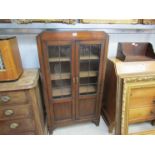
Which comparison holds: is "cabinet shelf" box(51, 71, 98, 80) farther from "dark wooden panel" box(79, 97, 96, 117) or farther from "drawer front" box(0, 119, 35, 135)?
"drawer front" box(0, 119, 35, 135)

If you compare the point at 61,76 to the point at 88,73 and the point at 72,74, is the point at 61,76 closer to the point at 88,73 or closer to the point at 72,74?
the point at 72,74

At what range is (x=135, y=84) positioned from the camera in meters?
1.33

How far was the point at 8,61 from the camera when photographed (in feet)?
3.85

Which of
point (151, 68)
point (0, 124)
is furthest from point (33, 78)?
point (151, 68)

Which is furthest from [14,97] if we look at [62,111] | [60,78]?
[62,111]

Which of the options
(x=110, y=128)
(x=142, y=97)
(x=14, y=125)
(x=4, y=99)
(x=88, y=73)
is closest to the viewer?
(x=4, y=99)

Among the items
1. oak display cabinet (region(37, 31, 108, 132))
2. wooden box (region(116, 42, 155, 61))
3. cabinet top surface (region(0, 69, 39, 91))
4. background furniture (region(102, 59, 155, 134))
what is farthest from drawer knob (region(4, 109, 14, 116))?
wooden box (region(116, 42, 155, 61))

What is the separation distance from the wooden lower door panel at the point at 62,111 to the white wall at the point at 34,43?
2.03 ft

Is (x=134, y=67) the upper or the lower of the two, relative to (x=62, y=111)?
upper

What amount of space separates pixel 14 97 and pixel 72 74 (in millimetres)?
645

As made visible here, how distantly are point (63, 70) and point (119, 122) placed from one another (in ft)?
2.92

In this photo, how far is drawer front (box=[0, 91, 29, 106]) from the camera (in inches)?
45.6
